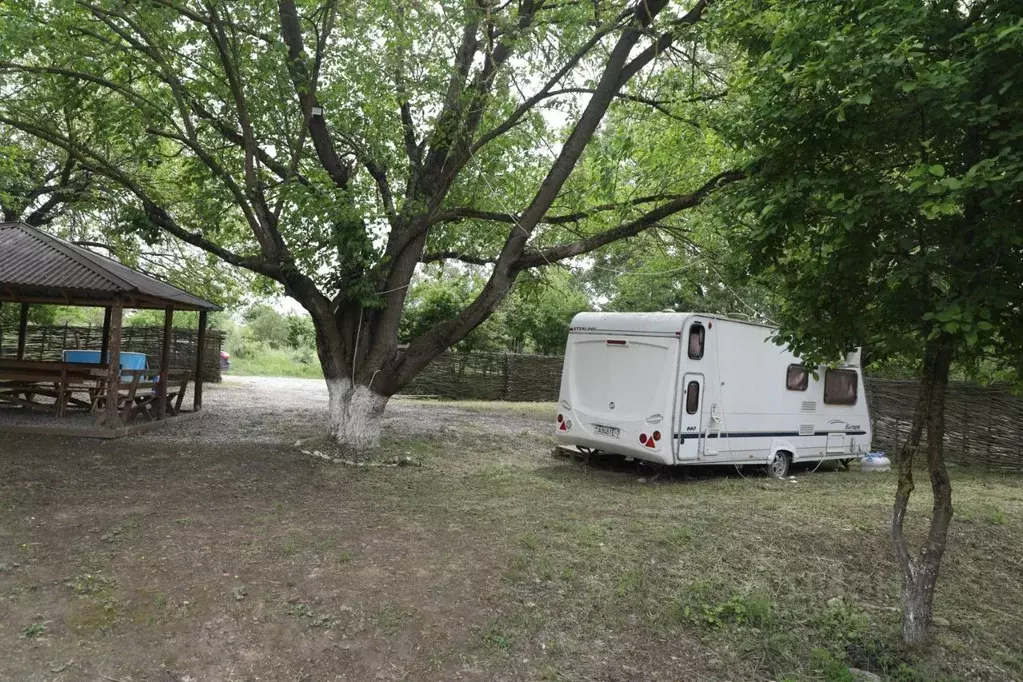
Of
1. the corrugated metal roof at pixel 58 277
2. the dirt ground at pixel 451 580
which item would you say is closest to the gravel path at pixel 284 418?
the corrugated metal roof at pixel 58 277

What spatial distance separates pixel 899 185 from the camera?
460cm

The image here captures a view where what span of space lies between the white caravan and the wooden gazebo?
6940mm

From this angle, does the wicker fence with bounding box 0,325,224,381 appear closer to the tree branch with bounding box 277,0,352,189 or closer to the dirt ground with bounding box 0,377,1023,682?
the tree branch with bounding box 277,0,352,189

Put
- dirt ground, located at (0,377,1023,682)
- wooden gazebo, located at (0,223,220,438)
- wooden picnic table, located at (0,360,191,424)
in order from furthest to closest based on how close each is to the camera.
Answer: wooden picnic table, located at (0,360,191,424) < wooden gazebo, located at (0,223,220,438) < dirt ground, located at (0,377,1023,682)

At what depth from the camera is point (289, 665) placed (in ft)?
14.5

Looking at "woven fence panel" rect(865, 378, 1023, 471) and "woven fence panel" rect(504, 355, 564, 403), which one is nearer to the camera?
"woven fence panel" rect(865, 378, 1023, 471)

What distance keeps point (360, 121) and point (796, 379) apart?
26.3 ft

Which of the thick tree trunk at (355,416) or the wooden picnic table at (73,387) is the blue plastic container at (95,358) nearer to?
the wooden picnic table at (73,387)

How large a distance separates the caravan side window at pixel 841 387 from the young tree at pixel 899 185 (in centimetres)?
728

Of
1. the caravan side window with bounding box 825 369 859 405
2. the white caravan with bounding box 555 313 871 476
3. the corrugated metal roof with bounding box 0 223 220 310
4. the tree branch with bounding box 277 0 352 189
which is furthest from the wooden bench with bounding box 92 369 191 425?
the caravan side window with bounding box 825 369 859 405

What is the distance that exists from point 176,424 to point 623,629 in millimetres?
10642

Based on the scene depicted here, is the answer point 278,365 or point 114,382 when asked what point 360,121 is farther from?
point 278,365

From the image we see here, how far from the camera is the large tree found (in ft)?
30.3

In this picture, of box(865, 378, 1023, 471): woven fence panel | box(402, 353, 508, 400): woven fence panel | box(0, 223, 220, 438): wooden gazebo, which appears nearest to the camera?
box(0, 223, 220, 438): wooden gazebo
